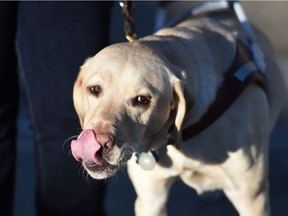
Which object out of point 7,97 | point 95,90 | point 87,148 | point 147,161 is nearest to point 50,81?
point 7,97

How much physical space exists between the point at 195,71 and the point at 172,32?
0.22 meters

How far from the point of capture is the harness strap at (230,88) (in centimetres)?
247

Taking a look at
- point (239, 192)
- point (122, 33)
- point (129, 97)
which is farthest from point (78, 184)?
point (122, 33)

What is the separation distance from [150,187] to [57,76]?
56 cm

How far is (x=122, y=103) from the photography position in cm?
213

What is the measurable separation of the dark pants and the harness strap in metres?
0.54

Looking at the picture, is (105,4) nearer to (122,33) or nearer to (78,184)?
(78,184)

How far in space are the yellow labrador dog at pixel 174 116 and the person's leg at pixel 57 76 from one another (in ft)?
1.10

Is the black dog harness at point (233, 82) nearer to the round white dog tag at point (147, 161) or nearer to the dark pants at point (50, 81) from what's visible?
the round white dog tag at point (147, 161)

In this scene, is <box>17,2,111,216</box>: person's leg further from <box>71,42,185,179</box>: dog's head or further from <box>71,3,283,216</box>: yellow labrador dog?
<box>71,42,185,179</box>: dog's head

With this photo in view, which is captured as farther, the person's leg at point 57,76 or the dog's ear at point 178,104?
the person's leg at point 57,76

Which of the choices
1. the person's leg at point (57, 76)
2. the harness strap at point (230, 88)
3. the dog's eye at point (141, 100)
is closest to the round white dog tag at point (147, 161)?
the harness strap at point (230, 88)

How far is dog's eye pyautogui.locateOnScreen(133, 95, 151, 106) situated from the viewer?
2152 millimetres

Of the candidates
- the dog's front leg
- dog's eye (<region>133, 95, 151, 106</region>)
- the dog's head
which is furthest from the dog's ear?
the dog's front leg
